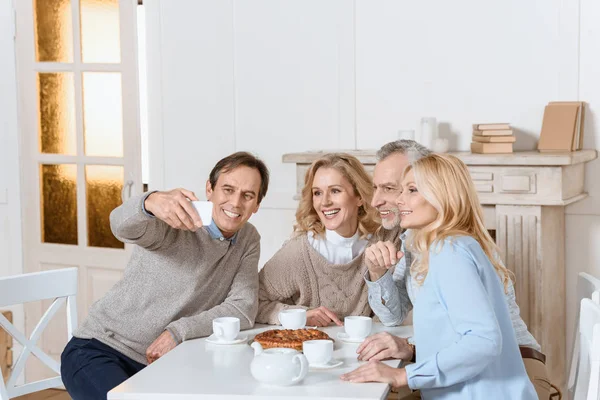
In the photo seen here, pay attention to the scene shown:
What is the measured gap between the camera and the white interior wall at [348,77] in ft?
13.3

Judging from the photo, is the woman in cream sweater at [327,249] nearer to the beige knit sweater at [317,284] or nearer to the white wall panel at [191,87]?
the beige knit sweater at [317,284]

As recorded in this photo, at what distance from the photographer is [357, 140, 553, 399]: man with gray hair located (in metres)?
2.43

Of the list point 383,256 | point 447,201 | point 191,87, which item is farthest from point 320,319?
point 191,87

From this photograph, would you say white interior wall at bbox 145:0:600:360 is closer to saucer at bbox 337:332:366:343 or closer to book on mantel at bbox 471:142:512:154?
book on mantel at bbox 471:142:512:154

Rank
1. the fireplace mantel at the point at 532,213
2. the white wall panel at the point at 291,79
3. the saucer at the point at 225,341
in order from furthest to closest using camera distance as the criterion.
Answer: the white wall panel at the point at 291,79 → the fireplace mantel at the point at 532,213 → the saucer at the point at 225,341

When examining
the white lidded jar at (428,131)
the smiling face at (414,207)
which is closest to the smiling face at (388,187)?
the smiling face at (414,207)

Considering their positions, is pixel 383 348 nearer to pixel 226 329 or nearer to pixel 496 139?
pixel 226 329

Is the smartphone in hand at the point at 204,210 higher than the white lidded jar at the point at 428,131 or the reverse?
the reverse

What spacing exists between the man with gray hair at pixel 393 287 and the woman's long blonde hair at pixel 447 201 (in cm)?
27

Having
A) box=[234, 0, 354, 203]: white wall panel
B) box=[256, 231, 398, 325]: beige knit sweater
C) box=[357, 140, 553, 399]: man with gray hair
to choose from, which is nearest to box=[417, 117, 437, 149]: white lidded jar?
box=[234, 0, 354, 203]: white wall panel

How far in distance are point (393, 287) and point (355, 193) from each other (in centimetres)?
48

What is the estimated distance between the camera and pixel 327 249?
308 centimetres

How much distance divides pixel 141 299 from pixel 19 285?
44 centimetres

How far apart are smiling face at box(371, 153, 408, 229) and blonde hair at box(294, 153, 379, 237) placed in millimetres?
70
